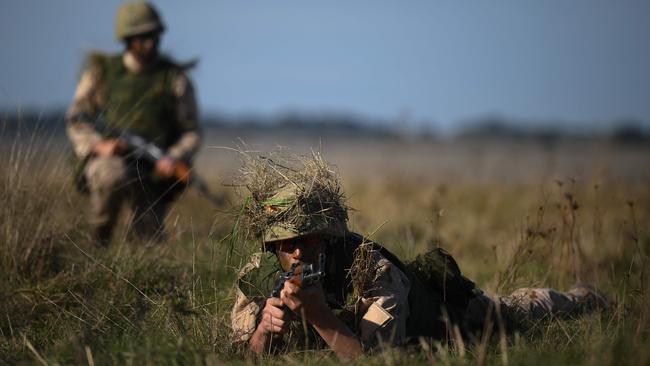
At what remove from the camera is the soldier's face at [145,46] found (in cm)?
740

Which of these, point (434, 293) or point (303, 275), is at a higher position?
point (303, 275)

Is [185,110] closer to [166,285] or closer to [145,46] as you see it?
[145,46]

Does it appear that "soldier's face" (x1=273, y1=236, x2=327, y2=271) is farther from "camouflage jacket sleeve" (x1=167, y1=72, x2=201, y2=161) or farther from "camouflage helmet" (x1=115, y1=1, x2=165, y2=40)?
"camouflage helmet" (x1=115, y1=1, x2=165, y2=40)

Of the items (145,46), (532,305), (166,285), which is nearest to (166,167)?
(145,46)

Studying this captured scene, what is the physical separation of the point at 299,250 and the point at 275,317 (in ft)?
1.14

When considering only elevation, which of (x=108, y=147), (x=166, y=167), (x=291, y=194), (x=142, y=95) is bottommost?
(x=166, y=167)

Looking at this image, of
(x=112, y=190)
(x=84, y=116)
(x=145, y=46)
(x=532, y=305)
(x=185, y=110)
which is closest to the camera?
(x=532, y=305)

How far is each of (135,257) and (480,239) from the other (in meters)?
4.31

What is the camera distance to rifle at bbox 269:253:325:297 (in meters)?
3.72

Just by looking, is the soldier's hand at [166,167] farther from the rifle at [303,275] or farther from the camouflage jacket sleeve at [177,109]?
the rifle at [303,275]

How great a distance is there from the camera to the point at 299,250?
4.00 meters

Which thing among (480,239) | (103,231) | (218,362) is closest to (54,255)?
(103,231)

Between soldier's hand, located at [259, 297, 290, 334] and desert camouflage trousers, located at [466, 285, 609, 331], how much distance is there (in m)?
1.20

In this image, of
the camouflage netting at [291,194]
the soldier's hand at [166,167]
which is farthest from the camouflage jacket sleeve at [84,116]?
the camouflage netting at [291,194]
